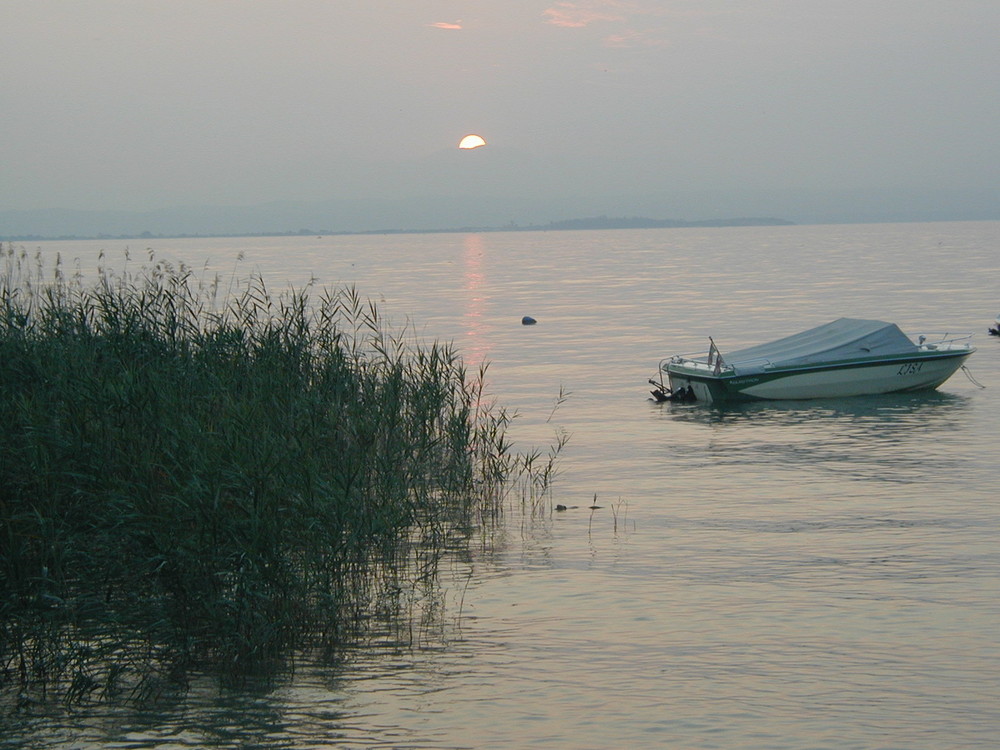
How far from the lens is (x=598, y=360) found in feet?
128

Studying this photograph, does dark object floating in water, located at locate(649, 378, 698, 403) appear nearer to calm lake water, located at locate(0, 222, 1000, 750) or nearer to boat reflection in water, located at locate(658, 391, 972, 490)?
boat reflection in water, located at locate(658, 391, 972, 490)

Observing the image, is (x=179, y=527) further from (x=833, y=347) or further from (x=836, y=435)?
(x=833, y=347)

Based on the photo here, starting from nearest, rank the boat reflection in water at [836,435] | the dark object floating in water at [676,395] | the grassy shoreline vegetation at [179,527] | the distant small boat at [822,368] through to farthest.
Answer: the grassy shoreline vegetation at [179,527] → the boat reflection in water at [836,435] → the distant small boat at [822,368] → the dark object floating in water at [676,395]

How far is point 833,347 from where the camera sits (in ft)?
96.0

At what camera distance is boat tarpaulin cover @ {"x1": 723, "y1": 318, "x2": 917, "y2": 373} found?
28.8 metres

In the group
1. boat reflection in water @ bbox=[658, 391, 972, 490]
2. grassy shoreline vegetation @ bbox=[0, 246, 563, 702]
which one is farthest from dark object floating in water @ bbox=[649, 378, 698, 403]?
grassy shoreline vegetation @ bbox=[0, 246, 563, 702]

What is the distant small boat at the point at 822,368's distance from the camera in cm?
2848

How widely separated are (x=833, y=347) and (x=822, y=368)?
963 mm

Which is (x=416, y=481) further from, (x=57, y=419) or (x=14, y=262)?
(x=14, y=262)

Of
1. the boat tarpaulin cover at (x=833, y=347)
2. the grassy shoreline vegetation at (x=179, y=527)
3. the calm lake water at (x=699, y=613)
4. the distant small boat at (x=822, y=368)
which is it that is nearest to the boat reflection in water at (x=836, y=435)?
the calm lake water at (x=699, y=613)

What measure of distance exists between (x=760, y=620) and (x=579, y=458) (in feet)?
33.6

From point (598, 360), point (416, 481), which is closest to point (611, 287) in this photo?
point (598, 360)

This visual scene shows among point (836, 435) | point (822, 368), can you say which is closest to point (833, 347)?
point (822, 368)

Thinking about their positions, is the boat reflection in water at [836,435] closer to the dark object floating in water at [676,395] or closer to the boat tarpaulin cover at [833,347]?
the dark object floating in water at [676,395]
